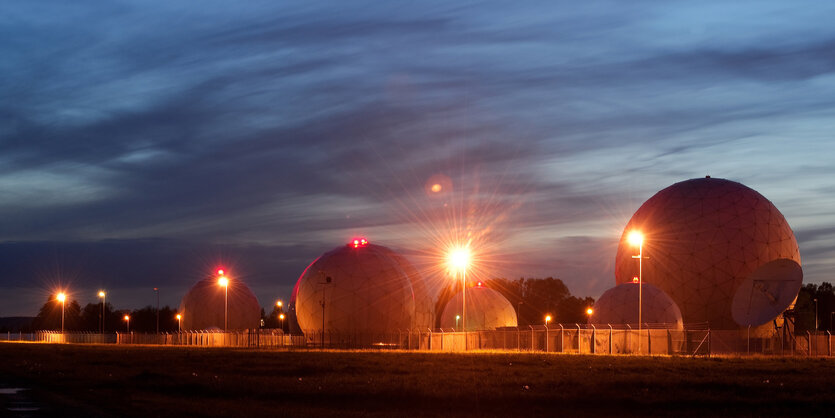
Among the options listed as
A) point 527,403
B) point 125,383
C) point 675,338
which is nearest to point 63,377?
point 125,383

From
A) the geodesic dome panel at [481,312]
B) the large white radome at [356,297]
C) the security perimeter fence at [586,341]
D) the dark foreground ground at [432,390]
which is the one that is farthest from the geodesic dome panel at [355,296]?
the dark foreground ground at [432,390]

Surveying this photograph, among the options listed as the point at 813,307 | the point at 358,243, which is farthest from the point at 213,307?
the point at 813,307

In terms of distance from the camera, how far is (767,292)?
2525 inches

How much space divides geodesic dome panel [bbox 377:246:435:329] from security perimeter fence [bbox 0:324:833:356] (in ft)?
27.6

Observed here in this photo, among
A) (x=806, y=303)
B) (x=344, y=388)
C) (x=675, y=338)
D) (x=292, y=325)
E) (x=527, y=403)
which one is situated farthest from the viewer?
(x=806, y=303)

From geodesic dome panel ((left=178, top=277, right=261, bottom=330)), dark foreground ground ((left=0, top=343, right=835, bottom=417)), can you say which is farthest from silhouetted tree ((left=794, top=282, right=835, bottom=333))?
dark foreground ground ((left=0, top=343, right=835, bottom=417))

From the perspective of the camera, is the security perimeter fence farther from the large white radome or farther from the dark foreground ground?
the dark foreground ground

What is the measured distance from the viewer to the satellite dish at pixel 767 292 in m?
63.2

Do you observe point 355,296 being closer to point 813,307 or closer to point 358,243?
point 358,243

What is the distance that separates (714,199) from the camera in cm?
7562

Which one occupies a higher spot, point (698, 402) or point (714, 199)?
point (714, 199)

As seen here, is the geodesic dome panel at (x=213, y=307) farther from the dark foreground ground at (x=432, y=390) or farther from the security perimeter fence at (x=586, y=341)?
the dark foreground ground at (x=432, y=390)

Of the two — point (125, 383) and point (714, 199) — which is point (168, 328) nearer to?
point (714, 199)

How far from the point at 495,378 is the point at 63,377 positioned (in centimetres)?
1563
